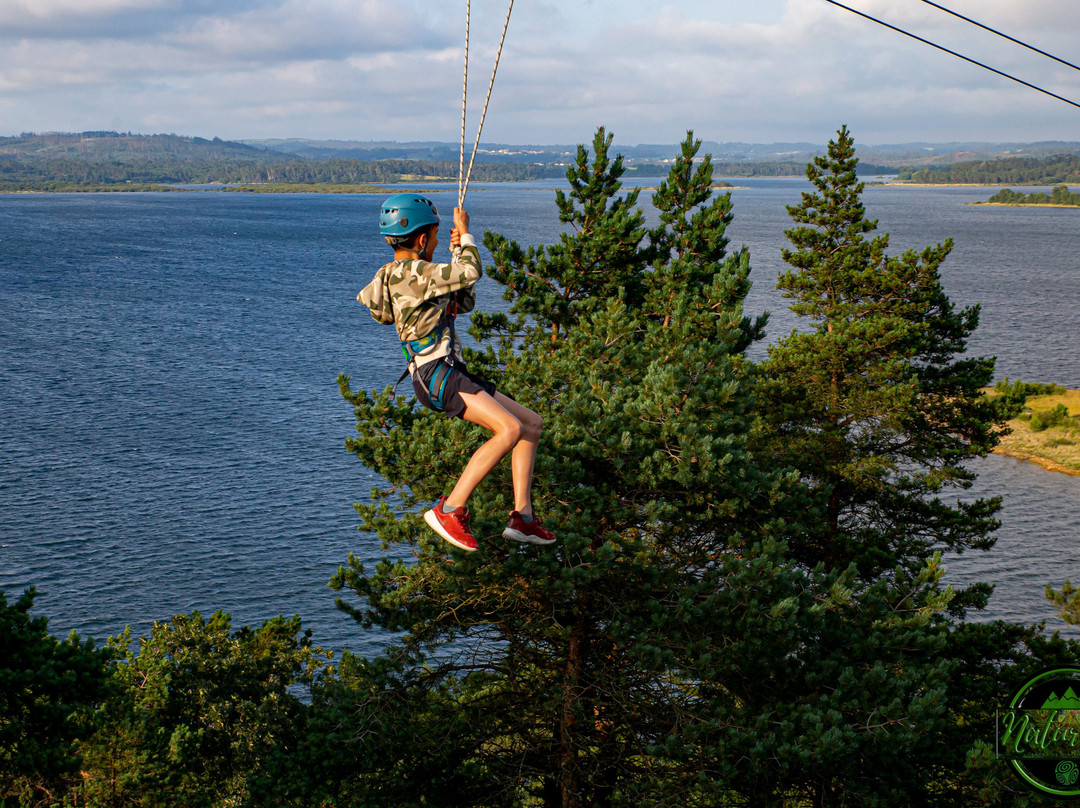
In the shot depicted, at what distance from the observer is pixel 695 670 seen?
12.0 metres

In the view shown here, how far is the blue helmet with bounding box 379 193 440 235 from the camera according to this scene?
6.50 meters

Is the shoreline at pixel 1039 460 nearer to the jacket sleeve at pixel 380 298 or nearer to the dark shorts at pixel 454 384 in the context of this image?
the dark shorts at pixel 454 384

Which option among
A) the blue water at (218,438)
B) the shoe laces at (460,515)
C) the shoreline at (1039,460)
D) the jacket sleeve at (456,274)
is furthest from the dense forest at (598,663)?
the shoreline at (1039,460)

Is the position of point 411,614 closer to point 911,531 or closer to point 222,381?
point 911,531

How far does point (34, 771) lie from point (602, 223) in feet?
56.4

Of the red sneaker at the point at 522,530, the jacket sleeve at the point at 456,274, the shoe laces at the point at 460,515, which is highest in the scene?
the jacket sleeve at the point at 456,274

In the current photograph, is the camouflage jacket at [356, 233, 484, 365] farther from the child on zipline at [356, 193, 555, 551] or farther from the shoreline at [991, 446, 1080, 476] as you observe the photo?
the shoreline at [991, 446, 1080, 476]

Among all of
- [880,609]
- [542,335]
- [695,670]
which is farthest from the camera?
[542,335]

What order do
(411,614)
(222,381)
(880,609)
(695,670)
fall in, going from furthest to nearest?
1. (222,381)
2. (411,614)
3. (880,609)
4. (695,670)

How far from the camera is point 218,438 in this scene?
171 ft

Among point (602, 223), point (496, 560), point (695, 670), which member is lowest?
point (695, 670)

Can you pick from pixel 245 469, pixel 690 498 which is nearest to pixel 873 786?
pixel 690 498

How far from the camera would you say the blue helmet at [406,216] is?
21.3ft

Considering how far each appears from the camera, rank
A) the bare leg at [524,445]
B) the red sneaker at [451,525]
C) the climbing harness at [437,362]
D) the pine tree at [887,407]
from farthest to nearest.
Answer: the pine tree at [887,407] < the red sneaker at [451,525] < the bare leg at [524,445] < the climbing harness at [437,362]
